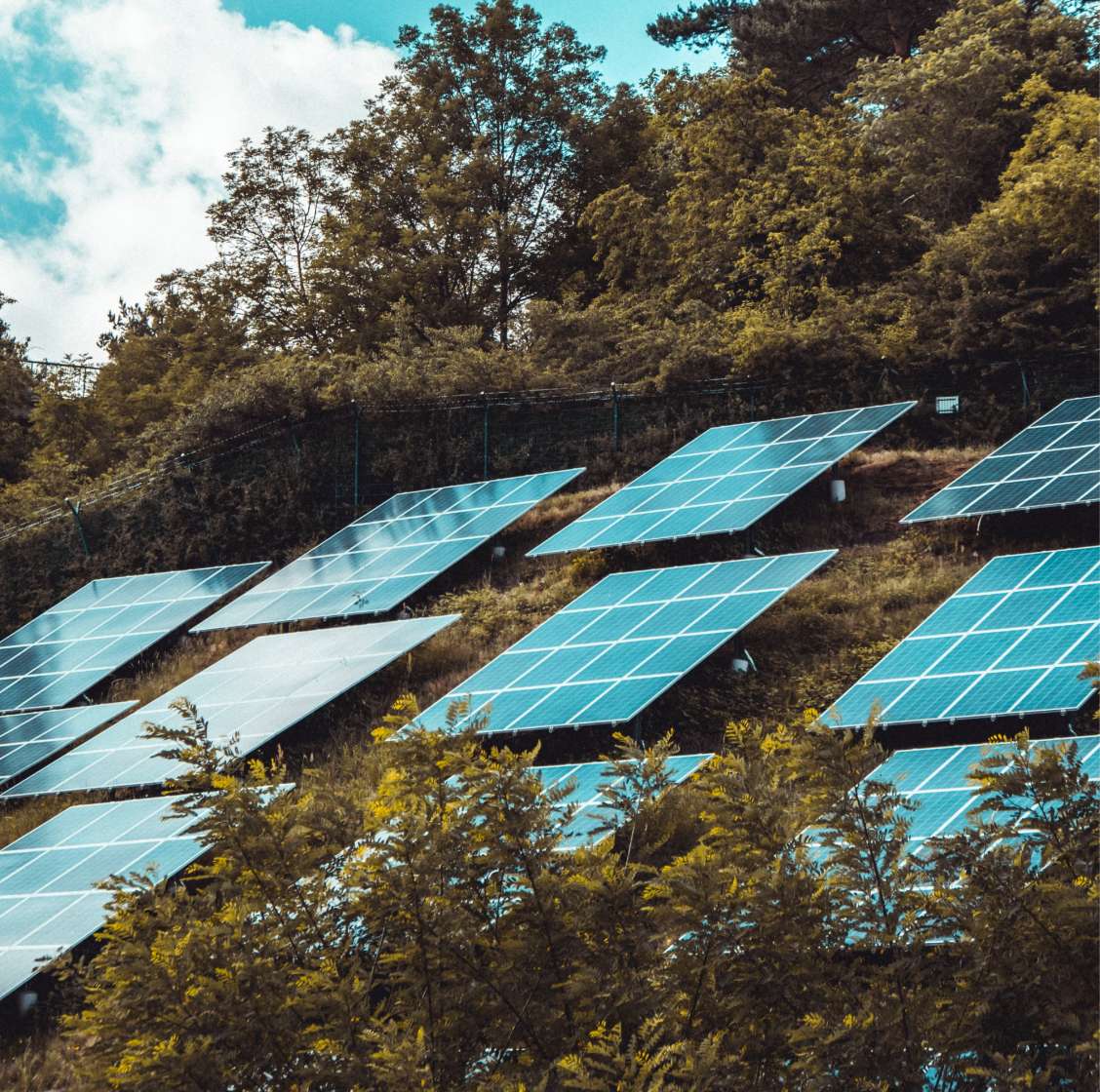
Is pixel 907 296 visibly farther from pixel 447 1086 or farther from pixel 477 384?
pixel 447 1086

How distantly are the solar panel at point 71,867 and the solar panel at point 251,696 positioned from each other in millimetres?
1584

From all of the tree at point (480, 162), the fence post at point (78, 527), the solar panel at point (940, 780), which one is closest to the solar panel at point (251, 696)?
the solar panel at point (940, 780)

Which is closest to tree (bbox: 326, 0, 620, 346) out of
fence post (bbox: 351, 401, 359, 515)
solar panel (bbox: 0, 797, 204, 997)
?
fence post (bbox: 351, 401, 359, 515)

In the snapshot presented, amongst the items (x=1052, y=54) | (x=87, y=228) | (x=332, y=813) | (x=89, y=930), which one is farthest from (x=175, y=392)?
(x=332, y=813)

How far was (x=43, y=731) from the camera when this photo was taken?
2492 cm

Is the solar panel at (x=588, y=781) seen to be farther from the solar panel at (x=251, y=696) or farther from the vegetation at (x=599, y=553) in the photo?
the solar panel at (x=251, y=696)

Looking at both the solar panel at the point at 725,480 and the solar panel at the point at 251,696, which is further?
the solar panel at the point at 725,480

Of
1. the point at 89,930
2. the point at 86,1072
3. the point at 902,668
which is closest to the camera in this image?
the point at 86,1072

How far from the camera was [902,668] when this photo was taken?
17656 millimetres

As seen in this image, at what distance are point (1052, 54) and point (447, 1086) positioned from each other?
37.4m

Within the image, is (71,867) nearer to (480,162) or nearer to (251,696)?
(251,696)

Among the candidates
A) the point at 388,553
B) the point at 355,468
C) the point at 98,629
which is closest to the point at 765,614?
the point at 388,553

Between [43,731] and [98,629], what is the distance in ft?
17.0

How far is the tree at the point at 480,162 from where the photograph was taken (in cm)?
4803
